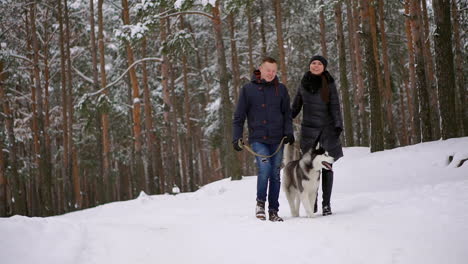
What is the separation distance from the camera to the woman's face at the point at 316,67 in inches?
240

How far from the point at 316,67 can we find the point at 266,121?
115 centimetres

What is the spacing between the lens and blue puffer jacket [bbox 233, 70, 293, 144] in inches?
236

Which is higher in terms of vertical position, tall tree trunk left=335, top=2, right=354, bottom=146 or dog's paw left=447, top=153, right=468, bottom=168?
tall tree trunk left=335, top=2, right=354, bottom=146

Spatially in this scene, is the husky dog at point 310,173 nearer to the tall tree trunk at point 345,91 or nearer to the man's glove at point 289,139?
the man's glove at point 289,139

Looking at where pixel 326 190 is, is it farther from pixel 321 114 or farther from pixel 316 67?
pixel 316 67

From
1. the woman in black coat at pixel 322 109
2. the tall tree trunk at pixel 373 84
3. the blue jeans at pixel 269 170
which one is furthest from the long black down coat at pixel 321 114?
the tall tree trunk at pixel 373 84

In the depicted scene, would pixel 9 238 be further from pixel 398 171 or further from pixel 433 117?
pixel 433 117

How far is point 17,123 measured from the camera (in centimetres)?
2567

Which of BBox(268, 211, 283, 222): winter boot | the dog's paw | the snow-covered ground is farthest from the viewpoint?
the dog's paw

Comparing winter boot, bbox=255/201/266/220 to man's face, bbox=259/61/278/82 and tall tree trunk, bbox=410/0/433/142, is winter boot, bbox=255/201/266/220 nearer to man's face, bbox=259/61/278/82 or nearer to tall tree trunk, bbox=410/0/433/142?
man's face, bbox=259/61/278/82

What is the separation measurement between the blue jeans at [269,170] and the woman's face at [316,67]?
1.30 m

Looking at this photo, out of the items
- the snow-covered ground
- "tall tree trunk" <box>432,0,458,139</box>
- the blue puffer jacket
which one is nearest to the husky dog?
the snow-covered ground

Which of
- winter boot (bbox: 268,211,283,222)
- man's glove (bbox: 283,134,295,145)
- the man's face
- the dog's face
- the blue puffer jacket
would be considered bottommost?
winter boot (bbox: 268,211,283,222)

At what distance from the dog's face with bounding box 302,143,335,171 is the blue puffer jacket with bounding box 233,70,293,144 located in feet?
1.72
